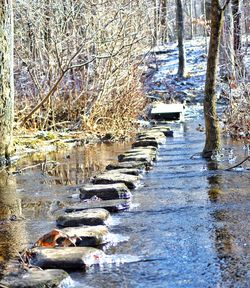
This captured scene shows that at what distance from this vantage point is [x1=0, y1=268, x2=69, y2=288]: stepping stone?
3758 millimetres

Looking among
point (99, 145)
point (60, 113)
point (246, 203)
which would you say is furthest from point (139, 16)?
point (246, 203)

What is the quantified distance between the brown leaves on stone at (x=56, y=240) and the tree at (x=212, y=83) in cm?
493

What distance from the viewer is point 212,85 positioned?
363 inches

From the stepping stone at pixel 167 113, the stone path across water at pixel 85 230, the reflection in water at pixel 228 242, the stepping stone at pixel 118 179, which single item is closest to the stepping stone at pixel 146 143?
the stone path across water at pixel 85 230

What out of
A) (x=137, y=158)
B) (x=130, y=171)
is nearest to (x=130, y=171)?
(x=130, y=171)

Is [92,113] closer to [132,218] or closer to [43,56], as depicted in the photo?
[43,56]

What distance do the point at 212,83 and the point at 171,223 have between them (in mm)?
4124

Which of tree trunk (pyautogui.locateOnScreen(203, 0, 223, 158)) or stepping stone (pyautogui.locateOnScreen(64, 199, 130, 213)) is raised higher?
tree trunk (pyautogui.locateOnScreen(203, 0, 223, 158))

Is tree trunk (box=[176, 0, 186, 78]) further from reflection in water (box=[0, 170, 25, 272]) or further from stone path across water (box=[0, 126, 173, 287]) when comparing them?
reflection in water (box=[0, 170, 25, 272])

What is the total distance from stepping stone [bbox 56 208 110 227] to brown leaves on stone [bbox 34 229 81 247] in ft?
1.93

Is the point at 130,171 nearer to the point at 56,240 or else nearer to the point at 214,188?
the point at 214,188

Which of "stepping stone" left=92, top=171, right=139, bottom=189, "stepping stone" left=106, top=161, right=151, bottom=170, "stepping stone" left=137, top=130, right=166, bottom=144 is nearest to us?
"stepping stone" left=92, top=171, right=139, bottom=189

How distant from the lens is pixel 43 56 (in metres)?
14.1

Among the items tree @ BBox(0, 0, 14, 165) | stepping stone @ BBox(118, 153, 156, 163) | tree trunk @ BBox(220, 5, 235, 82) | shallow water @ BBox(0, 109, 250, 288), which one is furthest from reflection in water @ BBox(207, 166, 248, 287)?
tree trunk @ BBox(220, 5, 235, 82)
